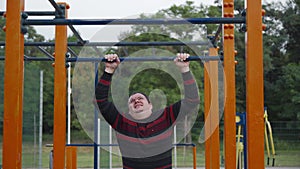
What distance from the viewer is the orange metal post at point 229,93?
3324mm

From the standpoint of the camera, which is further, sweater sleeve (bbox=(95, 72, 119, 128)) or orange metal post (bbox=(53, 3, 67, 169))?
orange metal post (bbox=(53, 3, 67, 169))

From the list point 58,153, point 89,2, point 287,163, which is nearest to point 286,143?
point 287,163

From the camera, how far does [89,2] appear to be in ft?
28.0

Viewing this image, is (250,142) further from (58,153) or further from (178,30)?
(178,30)

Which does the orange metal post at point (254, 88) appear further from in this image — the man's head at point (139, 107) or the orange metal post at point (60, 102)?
the orange metal post at point (60, 102)

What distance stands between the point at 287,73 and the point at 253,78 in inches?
685

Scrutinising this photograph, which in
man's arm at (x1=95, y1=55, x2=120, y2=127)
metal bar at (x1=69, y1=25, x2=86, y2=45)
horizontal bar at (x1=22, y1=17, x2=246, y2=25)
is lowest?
man's arm at (x1=95, y1=55, x2=120, y2=127)

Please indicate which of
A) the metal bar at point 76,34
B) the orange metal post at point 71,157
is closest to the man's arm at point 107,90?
the metal bar at point 76,34

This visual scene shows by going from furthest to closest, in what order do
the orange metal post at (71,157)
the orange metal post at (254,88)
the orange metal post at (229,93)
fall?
the orange metal post at (71,157) < the orange metal post at (229,93) < the orange metal post at (254,88)

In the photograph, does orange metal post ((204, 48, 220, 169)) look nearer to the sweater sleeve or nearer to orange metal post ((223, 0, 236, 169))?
orange metal post ((223, 0, 236, 169))

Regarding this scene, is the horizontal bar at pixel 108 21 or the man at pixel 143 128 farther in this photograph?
the man at pixel 143 128

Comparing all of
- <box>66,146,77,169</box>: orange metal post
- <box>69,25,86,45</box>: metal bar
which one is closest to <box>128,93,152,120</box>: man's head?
<box>69,25,86,45</box>: metal bar

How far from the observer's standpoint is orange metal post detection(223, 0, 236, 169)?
3324 mm

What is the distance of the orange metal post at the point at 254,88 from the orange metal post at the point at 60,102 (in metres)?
1.67
